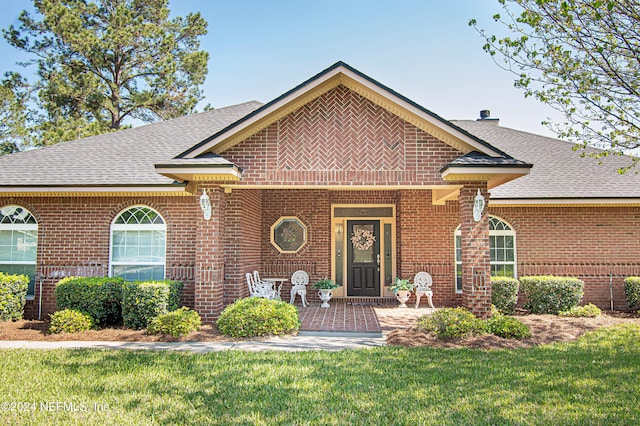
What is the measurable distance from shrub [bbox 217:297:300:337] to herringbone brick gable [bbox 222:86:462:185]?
2.63 m

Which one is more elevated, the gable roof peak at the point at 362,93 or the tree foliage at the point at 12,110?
the tree foliage at the point at 12,110

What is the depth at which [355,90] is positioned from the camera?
971cm

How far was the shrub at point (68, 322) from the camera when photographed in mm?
9086

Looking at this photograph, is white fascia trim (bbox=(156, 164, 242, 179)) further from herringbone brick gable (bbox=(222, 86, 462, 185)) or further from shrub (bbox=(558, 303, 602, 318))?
shrub (bbox=(558, 303, 602, 318))

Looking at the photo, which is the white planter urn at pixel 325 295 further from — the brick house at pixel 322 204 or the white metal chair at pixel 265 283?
the white metal chair at pixel 265 283

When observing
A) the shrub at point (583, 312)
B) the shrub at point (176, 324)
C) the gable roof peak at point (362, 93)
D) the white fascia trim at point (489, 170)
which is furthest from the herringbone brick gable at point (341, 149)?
the shrub at point (583, 312)

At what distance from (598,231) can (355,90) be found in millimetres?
8160

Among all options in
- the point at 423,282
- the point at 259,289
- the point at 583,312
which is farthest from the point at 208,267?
the point at 583,312

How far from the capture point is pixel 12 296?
1035 cm

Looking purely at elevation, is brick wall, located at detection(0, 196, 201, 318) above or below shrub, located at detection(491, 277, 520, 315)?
above

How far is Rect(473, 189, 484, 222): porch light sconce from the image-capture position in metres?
9.35

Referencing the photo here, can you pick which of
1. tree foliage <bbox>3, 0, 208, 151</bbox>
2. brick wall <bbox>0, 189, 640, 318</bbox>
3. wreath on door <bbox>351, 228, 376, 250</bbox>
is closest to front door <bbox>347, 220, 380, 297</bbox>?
wreath on door <bbox>351, 228, 376, 250</bbox>

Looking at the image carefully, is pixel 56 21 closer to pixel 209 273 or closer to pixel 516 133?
pixel 209 273

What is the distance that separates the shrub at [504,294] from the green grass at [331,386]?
12.8 feet
